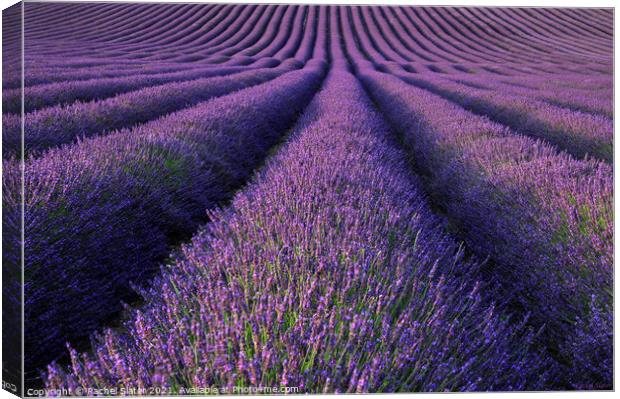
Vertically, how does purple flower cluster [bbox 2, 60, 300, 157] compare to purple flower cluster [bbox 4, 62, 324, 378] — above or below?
above

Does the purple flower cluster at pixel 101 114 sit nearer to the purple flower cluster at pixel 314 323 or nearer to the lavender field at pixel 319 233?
the lavender field at pixel 319 233

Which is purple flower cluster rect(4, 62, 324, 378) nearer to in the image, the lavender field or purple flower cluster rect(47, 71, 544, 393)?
the lavender field

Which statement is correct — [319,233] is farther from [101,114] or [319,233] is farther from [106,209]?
[101,114]

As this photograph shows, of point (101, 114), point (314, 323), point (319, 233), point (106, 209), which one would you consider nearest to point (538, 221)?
point (319, 233)

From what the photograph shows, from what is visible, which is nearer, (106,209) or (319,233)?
(319,233)

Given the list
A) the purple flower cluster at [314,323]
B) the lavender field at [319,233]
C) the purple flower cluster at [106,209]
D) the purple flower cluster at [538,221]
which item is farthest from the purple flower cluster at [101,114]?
the purple flower cluster at [538,221]

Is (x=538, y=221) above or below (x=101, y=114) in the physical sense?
below

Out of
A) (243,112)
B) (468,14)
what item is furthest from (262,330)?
(243,112)

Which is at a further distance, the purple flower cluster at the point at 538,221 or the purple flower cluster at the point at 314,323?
the purple flower cluster at the point at 538,221

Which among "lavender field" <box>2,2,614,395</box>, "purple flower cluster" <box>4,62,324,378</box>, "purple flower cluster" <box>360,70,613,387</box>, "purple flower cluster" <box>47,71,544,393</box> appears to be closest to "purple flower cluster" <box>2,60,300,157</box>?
"lavender field" <box>2,2,614,395</box>
